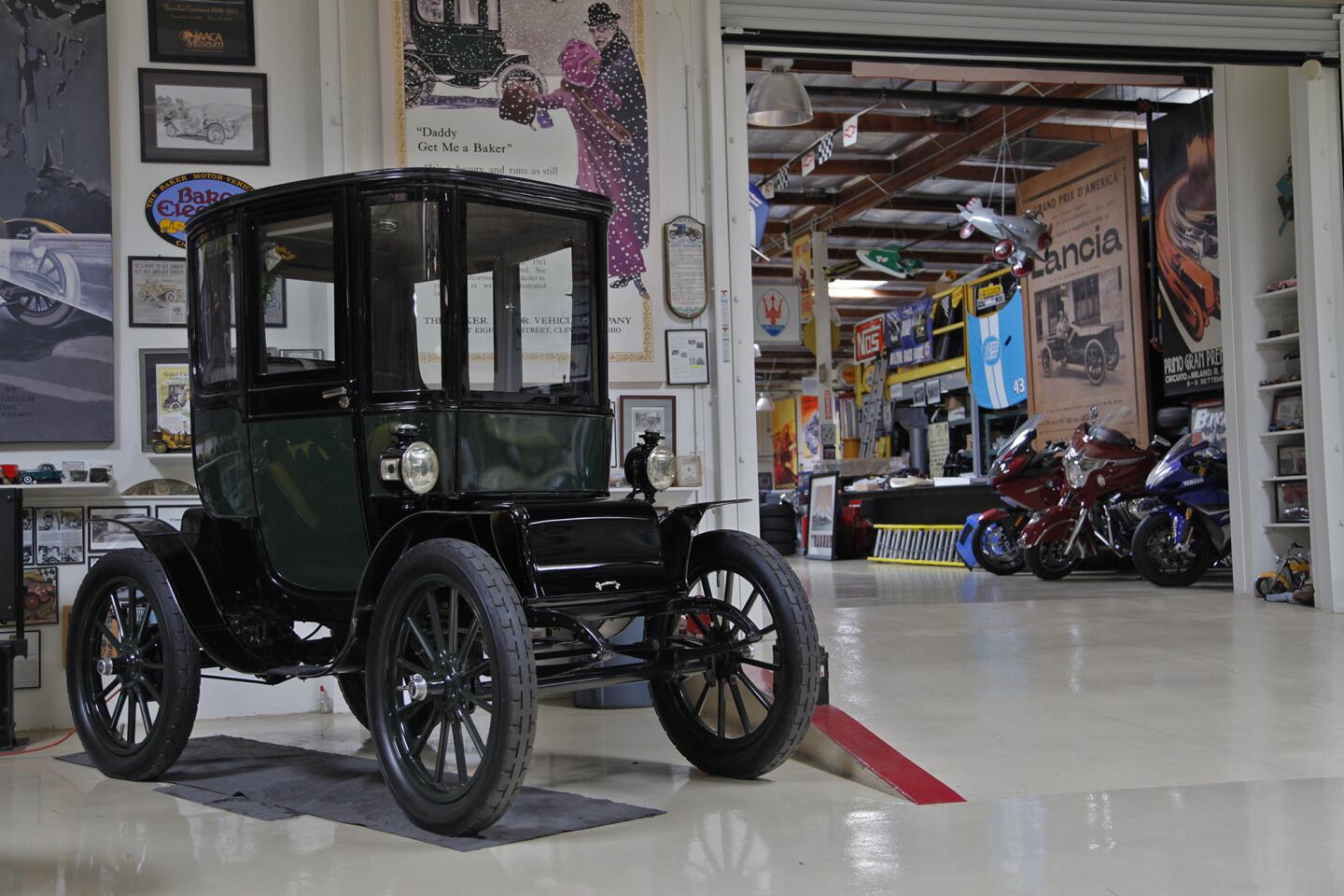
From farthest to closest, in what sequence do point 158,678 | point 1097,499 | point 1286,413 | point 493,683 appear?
point 1097,499 < point 1286,413 < point 158,678 < point 493,683

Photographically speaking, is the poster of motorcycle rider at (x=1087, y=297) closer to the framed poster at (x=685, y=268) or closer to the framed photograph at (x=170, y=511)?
the framed poster at (x=685, y=268)

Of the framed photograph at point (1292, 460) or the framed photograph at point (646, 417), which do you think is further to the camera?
the framed photograph at point (1292, 460)

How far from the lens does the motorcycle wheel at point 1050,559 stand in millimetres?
10688

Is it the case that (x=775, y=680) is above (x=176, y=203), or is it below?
below

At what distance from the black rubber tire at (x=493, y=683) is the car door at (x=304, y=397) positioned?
378 millimetres

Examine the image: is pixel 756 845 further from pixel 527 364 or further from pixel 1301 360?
pixel 1301 360

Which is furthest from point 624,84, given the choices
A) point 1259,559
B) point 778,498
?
point 778,498

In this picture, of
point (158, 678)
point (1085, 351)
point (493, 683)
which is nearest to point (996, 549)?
point (1085, 351)

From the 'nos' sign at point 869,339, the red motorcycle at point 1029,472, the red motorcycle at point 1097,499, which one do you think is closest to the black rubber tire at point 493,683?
the red motorcycle at point 1097,499

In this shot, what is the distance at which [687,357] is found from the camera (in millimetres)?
5461

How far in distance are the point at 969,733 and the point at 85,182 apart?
3727mm

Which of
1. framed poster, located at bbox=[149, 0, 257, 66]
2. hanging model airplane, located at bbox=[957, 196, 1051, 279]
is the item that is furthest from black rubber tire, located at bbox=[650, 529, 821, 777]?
hanging model airplane, located at bbox=[957, 196, 1051, 279]

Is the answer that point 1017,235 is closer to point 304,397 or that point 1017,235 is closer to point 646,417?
point 646,417

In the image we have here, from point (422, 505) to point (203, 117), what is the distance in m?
2.48
